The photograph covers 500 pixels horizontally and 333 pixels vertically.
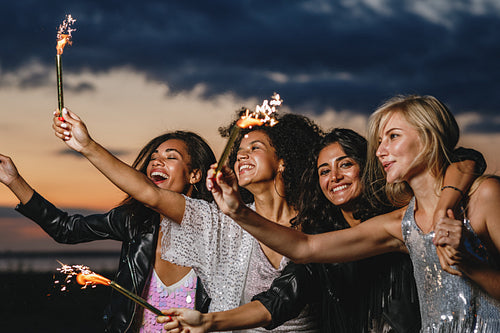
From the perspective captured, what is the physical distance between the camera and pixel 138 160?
5.45m

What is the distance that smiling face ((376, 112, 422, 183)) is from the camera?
3.29 meters

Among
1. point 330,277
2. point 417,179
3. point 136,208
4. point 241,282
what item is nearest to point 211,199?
point 136,208

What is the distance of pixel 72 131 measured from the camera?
3.92 metres

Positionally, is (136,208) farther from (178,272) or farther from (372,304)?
(372,304)

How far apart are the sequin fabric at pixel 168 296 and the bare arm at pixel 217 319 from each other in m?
1.18

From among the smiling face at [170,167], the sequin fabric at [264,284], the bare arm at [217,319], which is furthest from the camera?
the smiling face at [170,167]

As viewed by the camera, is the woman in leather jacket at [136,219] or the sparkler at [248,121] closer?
the sparkler at [248,121]

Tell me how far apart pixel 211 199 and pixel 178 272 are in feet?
2.30

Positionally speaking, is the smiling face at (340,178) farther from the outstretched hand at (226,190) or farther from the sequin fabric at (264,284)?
the outstretched hand at (226,190)

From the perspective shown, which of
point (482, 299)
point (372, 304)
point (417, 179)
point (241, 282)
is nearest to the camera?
point (482, 299)

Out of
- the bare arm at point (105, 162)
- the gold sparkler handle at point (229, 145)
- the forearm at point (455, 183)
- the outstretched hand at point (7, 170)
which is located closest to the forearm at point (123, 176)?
the bare arm at point (105, 162)

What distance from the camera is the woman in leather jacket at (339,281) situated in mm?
Result: 3730

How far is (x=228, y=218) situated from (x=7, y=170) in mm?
1962

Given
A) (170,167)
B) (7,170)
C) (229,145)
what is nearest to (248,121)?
(229,145)
